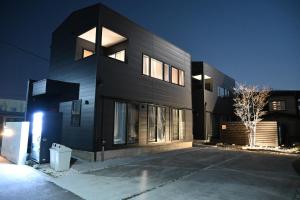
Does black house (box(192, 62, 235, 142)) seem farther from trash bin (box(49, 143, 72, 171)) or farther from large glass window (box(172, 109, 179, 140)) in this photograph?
trash bin (box(49, 143, 72, 171))

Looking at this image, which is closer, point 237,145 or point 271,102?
point 237,145

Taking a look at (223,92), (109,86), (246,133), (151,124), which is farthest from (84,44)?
(223,92)

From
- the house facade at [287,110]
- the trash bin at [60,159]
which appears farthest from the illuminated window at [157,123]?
the house facade at [287,110]

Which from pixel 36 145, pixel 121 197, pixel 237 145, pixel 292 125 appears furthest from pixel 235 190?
pixel 292 125

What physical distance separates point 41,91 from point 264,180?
33.7 feet

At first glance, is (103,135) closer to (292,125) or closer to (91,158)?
(91,158)

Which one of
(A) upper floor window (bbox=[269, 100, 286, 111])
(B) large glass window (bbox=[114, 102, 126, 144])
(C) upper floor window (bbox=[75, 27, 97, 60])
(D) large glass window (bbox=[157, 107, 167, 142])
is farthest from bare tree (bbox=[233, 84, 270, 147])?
(C) upper floor window (bbox=[75, 27, 97, 60])

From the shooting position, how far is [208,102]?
70.3ft

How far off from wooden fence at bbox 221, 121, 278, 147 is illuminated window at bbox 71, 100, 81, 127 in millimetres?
12511

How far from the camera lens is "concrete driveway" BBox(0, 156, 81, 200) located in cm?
495

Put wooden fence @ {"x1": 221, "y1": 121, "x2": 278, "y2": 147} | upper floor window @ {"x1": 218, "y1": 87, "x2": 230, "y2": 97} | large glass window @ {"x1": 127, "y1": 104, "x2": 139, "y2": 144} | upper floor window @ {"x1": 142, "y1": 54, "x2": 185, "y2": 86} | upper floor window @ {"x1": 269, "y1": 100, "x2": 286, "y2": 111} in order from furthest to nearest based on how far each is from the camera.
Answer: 1. upper floor window @ {"x1": 218, "y1": 87, "x2": 230, "y2": 97}
2. upper floor window @ {"x1": 269, "y1": 100, "x2": 286, "y2": 111}
3. wooden fence @ {"x1": 221, "y1": 121, "x2": 278, "y2": 147}
4. upper floor window @ {"x1": 142, "y1": 54, "x2": 185, "y2": 86}
5. large glass window @ {"x1": 127, "y1": 104, "x2": 139, "y2": 144}

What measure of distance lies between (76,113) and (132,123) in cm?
298

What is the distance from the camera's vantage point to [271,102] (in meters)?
24.6

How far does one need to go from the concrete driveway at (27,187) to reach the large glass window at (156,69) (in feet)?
28.6
